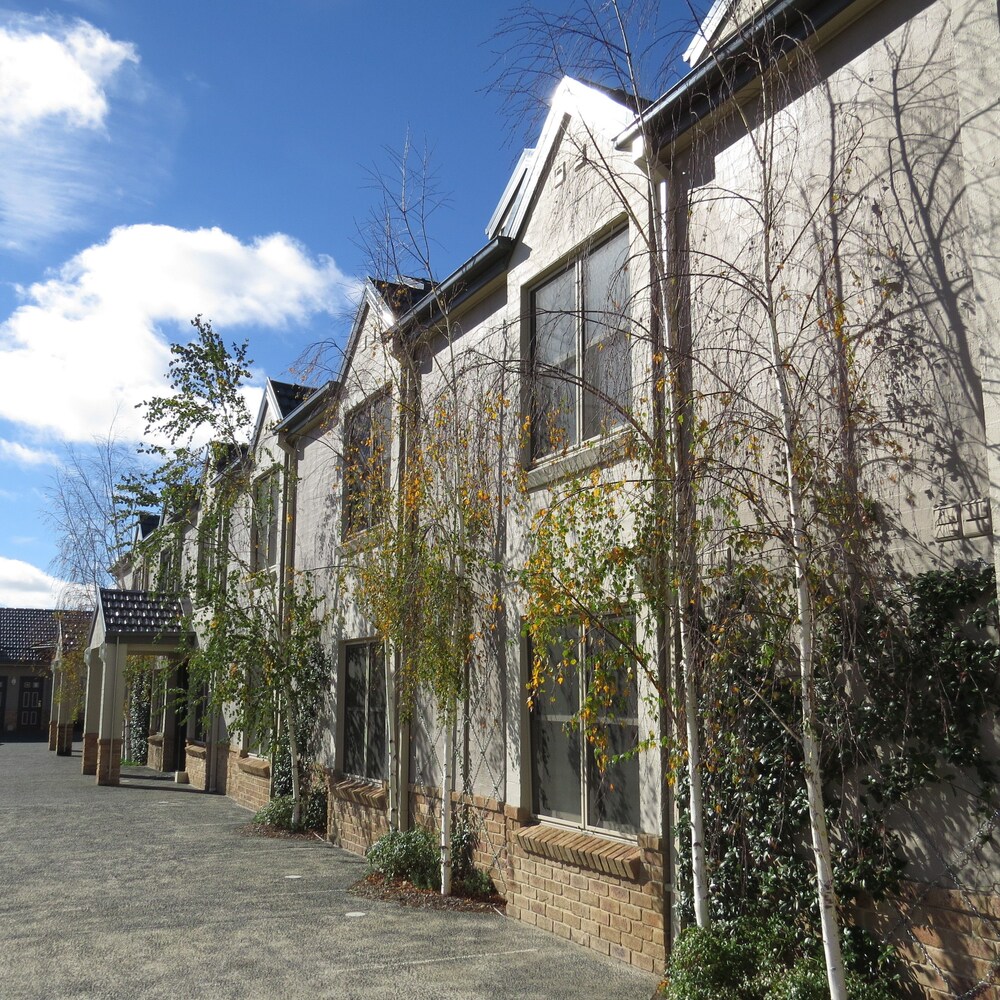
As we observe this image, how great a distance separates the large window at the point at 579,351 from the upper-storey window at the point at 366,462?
8.64 feet

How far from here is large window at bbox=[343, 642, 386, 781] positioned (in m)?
12.7

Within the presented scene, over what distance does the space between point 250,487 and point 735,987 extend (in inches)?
503

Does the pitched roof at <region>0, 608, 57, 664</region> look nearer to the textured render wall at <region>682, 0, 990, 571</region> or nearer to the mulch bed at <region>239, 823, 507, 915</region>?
the mulch bed at <region>239, 823, 507, 915</region>

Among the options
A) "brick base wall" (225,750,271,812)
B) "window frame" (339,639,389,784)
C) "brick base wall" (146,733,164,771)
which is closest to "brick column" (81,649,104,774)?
"brick base wall" (146,733,164,771)

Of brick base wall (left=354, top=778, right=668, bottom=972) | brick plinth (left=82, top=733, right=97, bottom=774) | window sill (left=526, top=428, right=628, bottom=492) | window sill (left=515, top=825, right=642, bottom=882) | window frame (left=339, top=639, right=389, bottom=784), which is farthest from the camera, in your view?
brick plinth (left=82, top=733, right=97, bottom=774)

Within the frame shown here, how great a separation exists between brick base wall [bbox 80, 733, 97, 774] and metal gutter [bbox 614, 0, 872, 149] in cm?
2135

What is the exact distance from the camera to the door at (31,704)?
4725 centimetres

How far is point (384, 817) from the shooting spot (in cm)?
1177

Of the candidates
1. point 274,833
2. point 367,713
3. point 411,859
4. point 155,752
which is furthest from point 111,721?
point 411,859

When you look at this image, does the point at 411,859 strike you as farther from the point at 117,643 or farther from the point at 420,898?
the point at 117,643

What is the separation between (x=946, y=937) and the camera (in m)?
5.04

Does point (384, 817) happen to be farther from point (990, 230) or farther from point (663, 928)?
point (990, 230)

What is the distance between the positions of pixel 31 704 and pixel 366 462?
41557mm

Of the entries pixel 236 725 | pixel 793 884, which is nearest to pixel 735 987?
pixel 793 884
